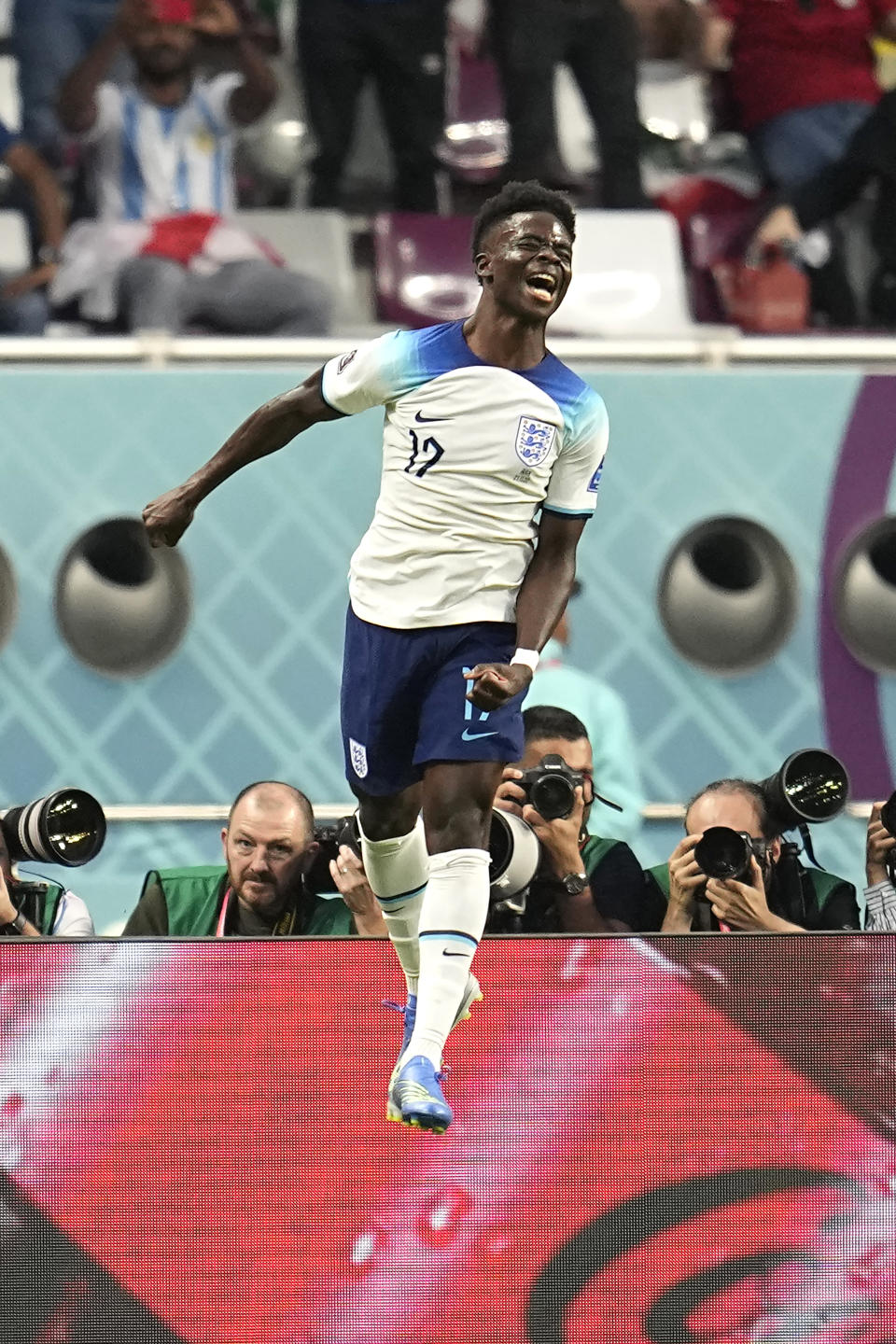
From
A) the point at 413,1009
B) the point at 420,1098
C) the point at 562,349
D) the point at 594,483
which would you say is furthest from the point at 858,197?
the point at 420,1098

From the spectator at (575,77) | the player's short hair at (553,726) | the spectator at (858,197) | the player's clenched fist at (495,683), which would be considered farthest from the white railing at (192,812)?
the player's clenched fist at (495,683)

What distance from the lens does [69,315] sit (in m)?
7.27

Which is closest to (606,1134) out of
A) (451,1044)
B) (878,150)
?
(451,1044)

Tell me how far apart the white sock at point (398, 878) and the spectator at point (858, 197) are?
4.37 meters

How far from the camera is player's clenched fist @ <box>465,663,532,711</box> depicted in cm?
339

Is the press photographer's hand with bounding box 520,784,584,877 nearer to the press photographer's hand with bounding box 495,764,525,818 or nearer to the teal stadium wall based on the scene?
the press photographer's hand with bounding box 495,764,525,818

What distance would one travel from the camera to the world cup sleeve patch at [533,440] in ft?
11.7

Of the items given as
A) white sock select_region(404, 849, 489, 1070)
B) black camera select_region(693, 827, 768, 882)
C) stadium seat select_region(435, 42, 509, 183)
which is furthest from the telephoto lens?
stadium seat select_region(435, 42, 509, 183)

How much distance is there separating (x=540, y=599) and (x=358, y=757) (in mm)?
445

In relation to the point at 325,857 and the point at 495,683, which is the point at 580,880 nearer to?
the point at 325,857

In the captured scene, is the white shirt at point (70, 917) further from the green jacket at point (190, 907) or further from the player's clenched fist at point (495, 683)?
the player's clenched fist at point (495, 683)

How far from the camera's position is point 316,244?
751 centimetres

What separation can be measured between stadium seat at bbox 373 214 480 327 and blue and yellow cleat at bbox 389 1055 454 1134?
4.26m

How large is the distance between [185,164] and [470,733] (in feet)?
14.4
